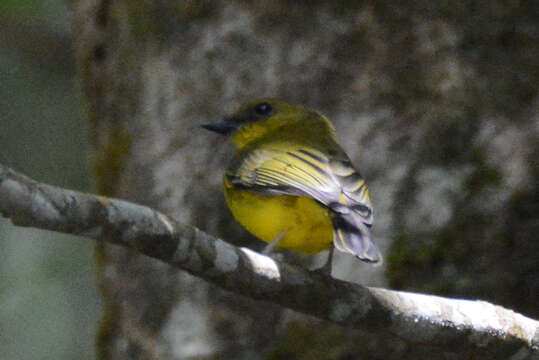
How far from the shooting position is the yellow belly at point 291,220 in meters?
3.35

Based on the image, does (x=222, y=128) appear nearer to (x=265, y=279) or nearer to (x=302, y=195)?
(x=302, y=195)

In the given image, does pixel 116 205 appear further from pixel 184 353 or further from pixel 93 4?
pixel 93 4

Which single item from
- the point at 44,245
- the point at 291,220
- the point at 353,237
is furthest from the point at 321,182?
the point at 44,245

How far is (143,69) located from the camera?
5086 mm

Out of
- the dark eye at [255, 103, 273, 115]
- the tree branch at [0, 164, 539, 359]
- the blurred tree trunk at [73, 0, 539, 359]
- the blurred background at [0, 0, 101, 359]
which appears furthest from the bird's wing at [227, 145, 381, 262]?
the blurred background at [0, 0, 101, 359]

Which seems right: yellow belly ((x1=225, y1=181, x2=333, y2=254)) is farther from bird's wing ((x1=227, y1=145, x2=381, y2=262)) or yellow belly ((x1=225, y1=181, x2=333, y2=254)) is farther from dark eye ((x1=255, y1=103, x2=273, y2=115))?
dark eye ((x1=255, y1=103, x2=273, y2=115))

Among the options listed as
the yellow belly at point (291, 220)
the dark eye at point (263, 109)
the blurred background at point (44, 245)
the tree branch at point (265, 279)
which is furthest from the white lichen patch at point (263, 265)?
the blurred background at point (44, 245)

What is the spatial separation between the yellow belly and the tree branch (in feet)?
1.47

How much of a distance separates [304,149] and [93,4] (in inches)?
88.6

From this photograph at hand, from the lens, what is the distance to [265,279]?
105 inches

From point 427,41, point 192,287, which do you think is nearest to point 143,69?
point 192,287

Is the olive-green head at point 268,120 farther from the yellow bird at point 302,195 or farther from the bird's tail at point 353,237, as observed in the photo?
the bird's tail at point 353,237

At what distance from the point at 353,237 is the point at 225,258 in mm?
703

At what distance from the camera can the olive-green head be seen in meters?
4.43
